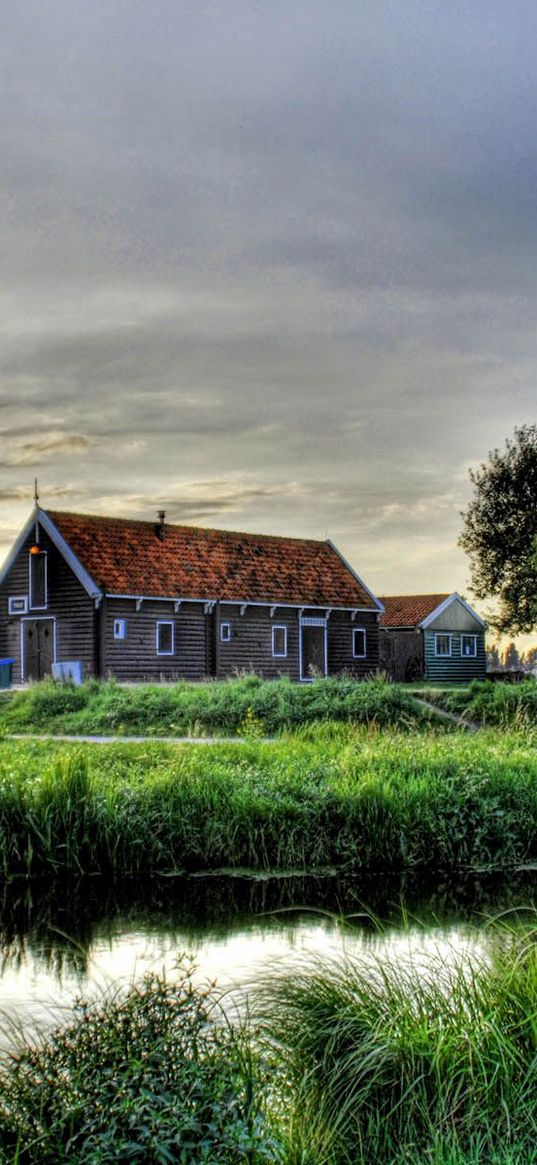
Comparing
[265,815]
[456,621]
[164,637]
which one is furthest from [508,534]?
[265,815]

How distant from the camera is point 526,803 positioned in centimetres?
1484

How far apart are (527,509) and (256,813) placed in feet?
152

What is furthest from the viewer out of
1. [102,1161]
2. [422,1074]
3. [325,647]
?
[325,647]

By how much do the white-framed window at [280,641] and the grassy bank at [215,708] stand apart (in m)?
14.2

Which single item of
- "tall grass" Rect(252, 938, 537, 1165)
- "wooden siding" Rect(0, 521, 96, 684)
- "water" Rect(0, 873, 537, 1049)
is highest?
"wooden siding" Rect(0, 521, 96, 684)

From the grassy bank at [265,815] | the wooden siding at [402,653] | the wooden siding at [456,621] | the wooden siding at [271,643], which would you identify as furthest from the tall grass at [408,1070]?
the wooden siding at [456,621]

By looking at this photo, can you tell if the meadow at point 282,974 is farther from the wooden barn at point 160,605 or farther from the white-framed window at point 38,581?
the white-framed window at point 38,581

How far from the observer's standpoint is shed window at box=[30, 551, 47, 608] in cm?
4041

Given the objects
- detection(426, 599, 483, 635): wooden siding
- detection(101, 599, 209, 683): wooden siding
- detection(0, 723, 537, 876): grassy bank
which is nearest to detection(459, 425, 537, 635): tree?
detection(426, 599, 483, 635): wooden siding

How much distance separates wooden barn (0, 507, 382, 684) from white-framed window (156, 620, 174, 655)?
4 centimetres

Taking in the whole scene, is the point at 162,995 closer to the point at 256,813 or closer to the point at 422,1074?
the point at 422,1074

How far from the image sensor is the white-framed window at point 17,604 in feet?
135

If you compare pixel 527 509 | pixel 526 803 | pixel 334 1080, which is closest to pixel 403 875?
pixel 526 803

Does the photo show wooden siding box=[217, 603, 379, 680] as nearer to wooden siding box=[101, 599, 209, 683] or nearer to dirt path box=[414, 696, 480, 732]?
wooden siding box=[101, 599, 209, 683]
